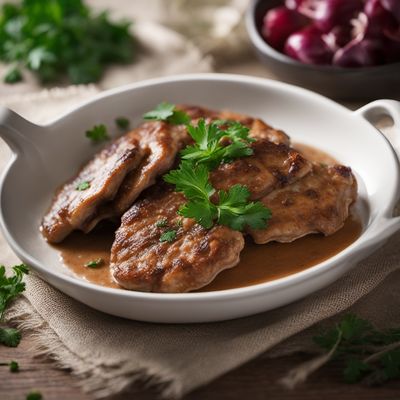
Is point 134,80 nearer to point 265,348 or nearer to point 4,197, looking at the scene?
point 4,197

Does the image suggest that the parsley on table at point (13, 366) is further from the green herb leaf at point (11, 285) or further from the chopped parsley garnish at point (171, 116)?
the chopped parsley garnish at point (171, 116)

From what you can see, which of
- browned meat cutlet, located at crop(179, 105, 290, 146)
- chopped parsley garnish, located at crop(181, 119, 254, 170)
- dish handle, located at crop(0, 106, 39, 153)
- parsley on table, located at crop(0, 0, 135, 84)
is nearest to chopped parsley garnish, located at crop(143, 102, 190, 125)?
browned meat cutlet, located at crop(179, 105, 290, 146)

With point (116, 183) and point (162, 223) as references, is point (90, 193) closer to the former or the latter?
point (116, 183)

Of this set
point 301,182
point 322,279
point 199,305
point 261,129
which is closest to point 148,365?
point 199,305

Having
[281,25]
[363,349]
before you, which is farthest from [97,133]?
[363,349]

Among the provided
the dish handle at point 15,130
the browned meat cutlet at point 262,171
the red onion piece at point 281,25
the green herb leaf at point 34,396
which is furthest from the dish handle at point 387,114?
the dish handle at point 15,130
